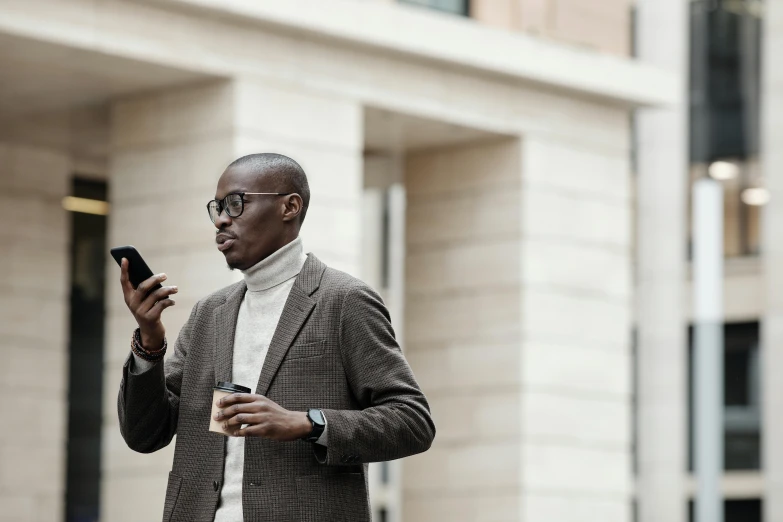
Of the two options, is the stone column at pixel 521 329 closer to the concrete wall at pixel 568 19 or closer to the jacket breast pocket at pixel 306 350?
the concrete wall at pixel 568 19

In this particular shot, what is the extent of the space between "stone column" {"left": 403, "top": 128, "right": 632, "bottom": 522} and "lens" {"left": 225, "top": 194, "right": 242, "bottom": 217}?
1360cm

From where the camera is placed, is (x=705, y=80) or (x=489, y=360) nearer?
(x=489, y=360)

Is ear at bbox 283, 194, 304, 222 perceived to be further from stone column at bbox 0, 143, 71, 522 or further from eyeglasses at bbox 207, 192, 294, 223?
stone column at bbox 0, 143, 71, 522

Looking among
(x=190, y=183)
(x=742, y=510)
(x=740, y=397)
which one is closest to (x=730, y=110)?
(x=740, y=397)

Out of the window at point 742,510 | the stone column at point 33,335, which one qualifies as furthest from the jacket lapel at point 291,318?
the window at point 742,510

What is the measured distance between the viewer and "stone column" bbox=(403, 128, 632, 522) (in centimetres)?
1886

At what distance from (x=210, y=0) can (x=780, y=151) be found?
19745 mm

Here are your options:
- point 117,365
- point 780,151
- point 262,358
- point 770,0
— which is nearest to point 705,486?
point 117,365

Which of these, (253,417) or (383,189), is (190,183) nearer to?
(383,189)

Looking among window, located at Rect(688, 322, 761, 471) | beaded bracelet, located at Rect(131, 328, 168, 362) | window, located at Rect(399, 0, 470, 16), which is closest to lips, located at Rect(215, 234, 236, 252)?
beaded bracelet, located at Rect(131, 328, 168, 362)

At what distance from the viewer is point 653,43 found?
3697 cm

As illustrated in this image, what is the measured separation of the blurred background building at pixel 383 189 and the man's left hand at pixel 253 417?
35.5 feet

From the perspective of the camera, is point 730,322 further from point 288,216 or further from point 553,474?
point 288,216

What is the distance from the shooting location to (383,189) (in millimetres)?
20812
